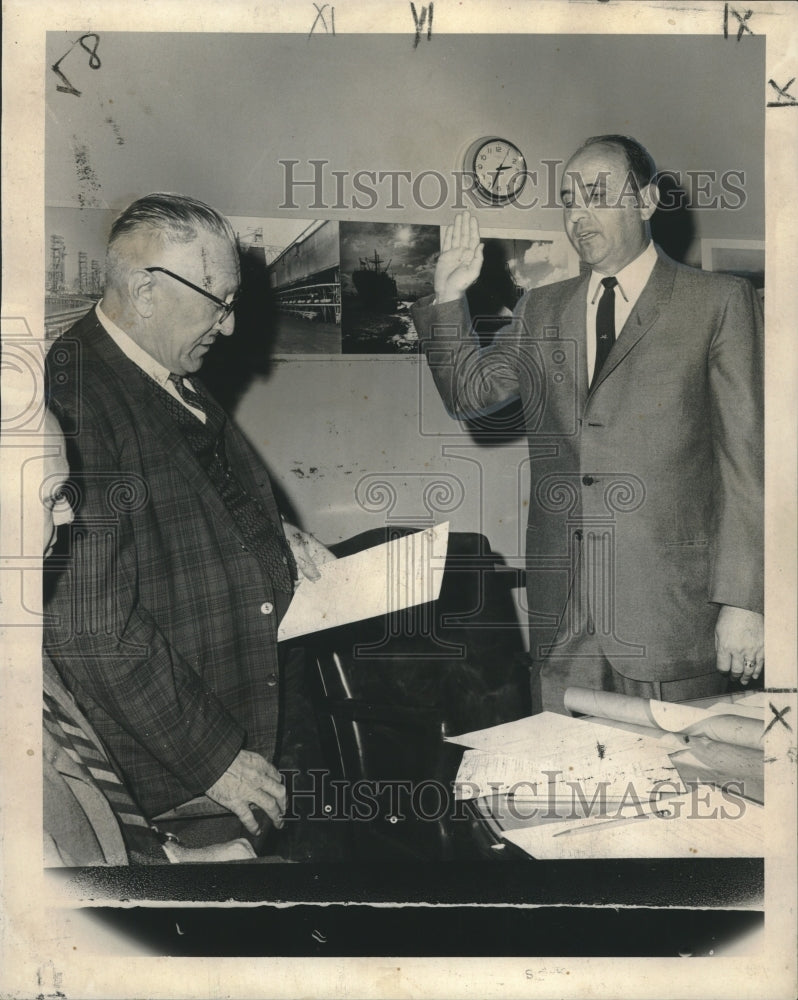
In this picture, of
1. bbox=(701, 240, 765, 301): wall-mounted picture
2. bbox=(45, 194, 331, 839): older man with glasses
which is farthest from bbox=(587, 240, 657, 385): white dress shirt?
bbox=(45, 194, 331, 839): older man with glasses

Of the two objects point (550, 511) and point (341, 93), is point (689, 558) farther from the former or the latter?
point (341, 93)

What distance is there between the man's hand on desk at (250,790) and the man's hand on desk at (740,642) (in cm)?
106

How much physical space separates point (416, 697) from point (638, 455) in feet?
2.47

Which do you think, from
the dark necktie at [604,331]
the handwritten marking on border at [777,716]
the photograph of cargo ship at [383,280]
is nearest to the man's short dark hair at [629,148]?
the dark necktie at [604,331]

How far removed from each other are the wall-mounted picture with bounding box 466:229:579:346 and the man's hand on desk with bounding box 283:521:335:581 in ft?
1.99

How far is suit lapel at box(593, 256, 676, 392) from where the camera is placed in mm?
2248

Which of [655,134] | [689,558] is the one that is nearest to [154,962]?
[689,558]

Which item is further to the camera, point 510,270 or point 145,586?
point 510,270

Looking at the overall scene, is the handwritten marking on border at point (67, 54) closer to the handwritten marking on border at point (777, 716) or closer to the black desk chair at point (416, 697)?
the black desk chair at point (416, 697)

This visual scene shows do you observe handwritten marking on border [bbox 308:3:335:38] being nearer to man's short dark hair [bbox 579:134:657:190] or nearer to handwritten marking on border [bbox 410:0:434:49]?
handwritten marking on border [bbox 410:0:434:49]

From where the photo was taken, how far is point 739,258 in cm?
229

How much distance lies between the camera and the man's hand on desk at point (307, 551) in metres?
2.26

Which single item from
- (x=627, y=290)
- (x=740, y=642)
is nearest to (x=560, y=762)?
(x=740, y=642)

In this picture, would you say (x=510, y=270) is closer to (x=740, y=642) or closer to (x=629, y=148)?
(x=629, y=148)
